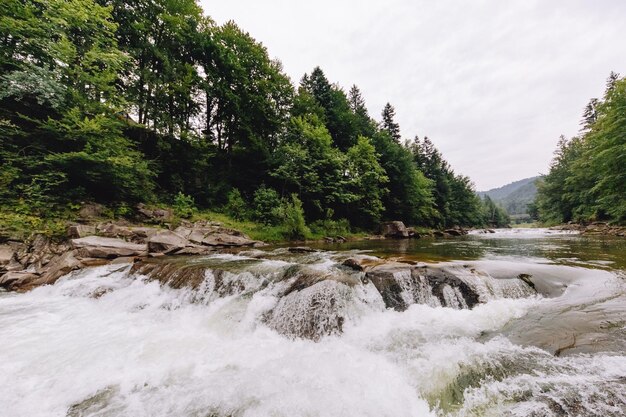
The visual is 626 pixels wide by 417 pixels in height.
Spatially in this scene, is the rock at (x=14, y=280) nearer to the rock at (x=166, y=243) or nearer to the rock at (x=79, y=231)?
the rock at (x=79, y=231)

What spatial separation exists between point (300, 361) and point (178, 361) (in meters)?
2.02

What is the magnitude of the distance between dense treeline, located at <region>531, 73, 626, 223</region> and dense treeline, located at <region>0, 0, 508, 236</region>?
608 inches

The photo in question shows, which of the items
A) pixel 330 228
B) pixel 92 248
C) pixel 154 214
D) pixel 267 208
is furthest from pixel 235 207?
pixel 92 248

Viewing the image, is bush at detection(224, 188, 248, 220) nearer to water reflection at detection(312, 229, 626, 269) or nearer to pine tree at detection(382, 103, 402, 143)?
water reflection at detection(312, 229, 626, 269)

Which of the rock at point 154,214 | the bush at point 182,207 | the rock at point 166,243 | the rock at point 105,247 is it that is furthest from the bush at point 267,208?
the rock at point 105,247

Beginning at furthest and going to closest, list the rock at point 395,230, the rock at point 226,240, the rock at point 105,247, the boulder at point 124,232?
the rock at point 395,230, the rock at point 226,240, the boulder at point 124,232, the rock at point 105,247

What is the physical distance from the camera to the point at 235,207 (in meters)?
19.4

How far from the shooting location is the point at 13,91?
10.6m

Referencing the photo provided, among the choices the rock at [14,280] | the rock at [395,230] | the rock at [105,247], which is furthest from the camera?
the rock at [395,230]

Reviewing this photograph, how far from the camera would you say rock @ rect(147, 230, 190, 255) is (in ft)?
35.3

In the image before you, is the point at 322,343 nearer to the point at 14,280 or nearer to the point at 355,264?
the point at 355,264

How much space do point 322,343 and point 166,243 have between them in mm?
9289

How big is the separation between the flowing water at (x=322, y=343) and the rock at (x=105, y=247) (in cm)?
207

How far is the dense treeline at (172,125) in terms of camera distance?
11.5 meters
